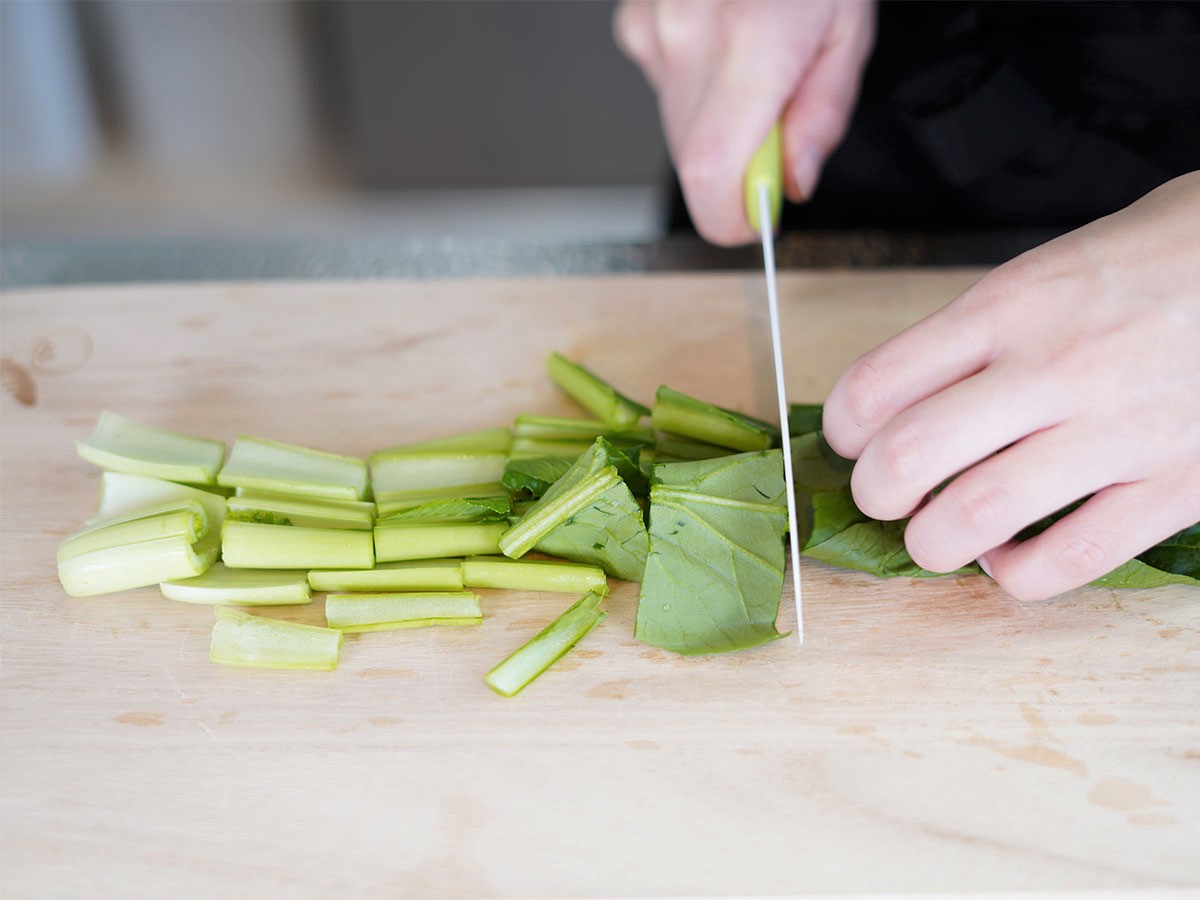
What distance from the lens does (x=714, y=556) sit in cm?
150

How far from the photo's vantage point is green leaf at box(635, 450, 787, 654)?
57.7 inches

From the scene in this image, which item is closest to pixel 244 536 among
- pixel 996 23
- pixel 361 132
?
pixel 996 23

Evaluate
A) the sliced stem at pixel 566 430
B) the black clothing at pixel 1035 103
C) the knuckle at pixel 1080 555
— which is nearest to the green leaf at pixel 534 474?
the sliced stem at pixel 566 430

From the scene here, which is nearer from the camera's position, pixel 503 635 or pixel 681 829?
pixel 681 829

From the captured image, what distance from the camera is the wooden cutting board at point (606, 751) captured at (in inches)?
48.9

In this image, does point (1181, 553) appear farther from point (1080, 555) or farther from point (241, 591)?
point (241, 591)

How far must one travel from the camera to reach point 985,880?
1.22 m

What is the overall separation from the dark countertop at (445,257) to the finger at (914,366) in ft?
3.33

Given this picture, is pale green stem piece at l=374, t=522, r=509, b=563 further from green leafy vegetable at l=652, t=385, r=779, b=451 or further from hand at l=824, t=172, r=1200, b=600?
hand at l=824, t=172, r=1200, b=600

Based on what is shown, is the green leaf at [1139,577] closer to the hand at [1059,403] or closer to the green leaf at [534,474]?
the hand at [1059,403]

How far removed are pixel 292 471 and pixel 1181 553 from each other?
4.40 feet

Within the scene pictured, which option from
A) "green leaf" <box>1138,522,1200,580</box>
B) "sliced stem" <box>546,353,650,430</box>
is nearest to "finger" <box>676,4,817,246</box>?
"sliced stem" <box>546,353,650,430</box>

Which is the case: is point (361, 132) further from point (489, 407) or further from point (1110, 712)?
point (1110, 712)

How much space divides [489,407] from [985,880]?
1.12 metres
